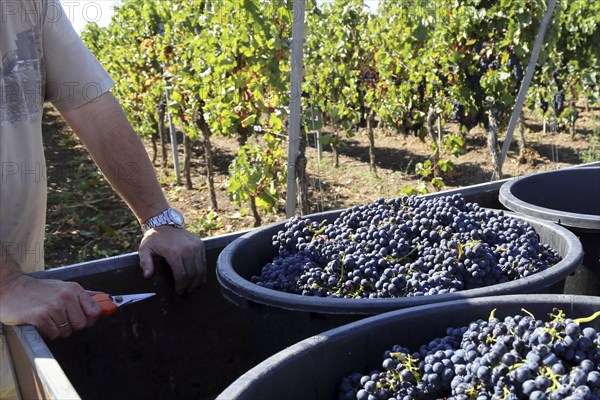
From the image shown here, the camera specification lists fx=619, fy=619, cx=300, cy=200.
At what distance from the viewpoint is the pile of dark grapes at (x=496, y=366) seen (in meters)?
0.95

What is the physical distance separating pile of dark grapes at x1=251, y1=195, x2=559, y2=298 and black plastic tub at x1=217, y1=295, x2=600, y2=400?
173mm

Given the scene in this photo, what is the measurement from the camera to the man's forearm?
181 cm

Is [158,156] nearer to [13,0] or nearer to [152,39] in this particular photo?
[152,39]

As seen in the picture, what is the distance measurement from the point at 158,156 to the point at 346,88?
3803 millimetres

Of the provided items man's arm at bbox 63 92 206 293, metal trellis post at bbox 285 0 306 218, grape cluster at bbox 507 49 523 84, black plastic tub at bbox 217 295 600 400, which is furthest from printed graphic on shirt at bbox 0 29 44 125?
grape cluster at bbox 507 49 523 84

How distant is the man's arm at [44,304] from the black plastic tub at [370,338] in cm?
50

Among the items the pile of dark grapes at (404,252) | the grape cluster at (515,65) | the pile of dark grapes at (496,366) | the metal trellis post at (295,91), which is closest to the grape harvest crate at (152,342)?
the pile of dark grapes at (404,252)

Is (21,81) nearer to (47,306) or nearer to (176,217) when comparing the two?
(176,217)

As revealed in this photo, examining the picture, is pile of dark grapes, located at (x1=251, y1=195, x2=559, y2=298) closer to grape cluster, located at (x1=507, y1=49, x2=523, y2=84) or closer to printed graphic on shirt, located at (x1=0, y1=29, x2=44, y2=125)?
printed graphic on shirt, located at (x1=0, y1=29, x2=44, y2=125)

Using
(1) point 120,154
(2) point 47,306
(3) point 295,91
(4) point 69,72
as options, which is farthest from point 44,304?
(3) point 295,91

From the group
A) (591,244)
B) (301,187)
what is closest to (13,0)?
(591,244)

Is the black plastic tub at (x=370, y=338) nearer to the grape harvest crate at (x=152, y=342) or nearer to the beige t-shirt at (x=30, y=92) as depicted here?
the grape harvest crate at (x=152, y=342)

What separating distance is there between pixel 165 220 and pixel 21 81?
1.75 ft

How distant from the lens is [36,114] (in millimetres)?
1708
